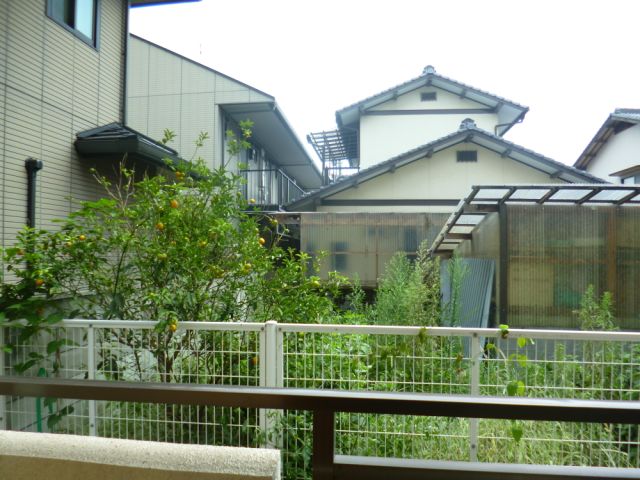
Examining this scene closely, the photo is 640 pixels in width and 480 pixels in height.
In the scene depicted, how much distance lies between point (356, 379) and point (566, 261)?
3.69 meters

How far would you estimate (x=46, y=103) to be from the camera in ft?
12.3

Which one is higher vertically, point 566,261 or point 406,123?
point 406,123

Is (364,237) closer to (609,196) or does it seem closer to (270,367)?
(609,196)

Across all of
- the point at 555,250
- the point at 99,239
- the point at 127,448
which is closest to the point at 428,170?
the point at 555,250

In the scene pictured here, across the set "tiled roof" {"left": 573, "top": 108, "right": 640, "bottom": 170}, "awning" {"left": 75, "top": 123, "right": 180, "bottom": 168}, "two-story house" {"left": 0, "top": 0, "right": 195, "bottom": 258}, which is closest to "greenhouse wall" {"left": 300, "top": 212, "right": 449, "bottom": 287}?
"two-story house" {"left": 0, "top": 0, "right": 195, "bottom": 258}

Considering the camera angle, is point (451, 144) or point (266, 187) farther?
point (266, 187)

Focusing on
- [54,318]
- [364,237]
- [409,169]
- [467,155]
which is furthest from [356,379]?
[467,155]

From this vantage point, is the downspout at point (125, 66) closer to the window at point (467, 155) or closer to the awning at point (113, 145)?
the awning at point (113, 145)

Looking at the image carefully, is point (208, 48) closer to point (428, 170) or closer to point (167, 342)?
point (428, 170)

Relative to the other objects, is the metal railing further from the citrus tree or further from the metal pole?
the citrus tree

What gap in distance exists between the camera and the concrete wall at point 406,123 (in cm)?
1238

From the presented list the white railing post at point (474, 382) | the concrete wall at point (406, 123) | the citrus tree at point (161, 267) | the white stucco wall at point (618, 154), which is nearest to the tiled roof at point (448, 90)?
the concrete wall at point (406, 123)

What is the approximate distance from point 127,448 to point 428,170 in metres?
9.48

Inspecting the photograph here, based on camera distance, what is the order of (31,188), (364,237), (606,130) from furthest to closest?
(606,130)
(364,237)
(31,188)
